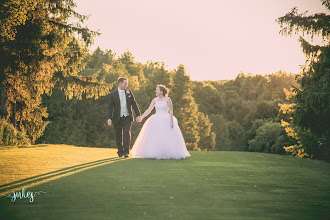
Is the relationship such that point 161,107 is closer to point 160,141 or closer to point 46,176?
point 160,141

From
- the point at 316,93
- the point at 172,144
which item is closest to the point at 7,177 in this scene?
the point at 172,144

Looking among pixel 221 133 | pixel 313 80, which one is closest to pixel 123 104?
pixel 313 80

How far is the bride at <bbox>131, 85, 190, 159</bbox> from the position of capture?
41.0 feet

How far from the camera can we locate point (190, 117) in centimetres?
5681

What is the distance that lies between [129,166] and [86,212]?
15.7 ft

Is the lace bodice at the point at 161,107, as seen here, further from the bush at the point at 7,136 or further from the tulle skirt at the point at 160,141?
the bush at the point at 7,136

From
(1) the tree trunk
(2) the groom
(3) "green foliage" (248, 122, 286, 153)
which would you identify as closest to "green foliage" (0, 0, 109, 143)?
(1) the tree trunk

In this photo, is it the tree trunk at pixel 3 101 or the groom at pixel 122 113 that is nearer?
the groom at pixel 122 113

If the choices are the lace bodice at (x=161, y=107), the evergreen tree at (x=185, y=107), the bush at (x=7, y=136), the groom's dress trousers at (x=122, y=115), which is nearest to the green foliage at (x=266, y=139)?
the evergreen tree at (x=185, y=107)

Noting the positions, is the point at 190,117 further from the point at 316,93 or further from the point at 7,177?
the point at 7,177

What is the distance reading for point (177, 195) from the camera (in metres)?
6.47

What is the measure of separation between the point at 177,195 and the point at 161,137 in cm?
623

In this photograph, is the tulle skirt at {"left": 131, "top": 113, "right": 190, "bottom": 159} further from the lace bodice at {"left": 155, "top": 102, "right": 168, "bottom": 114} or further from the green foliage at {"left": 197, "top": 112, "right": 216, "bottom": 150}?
the green foliage at {"left": 197, "top": 112, "right": 216, "bottom": 150}

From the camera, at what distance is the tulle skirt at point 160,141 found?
12500 millimetres
